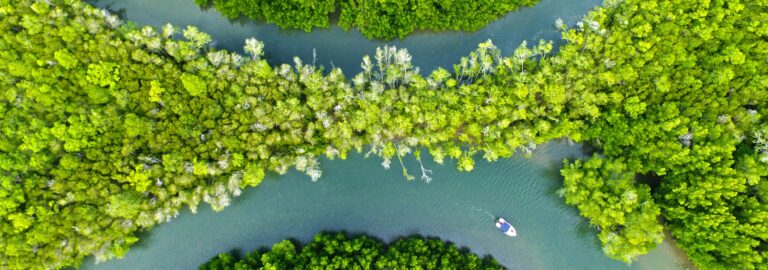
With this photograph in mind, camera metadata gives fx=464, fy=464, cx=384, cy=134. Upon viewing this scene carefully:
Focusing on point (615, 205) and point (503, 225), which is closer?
point (615, 205)

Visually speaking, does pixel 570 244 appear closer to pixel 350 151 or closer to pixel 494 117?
pixel 494 117

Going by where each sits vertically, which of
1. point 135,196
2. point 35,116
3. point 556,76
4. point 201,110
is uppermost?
point 556,76

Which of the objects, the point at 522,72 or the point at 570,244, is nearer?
the point at 522,72

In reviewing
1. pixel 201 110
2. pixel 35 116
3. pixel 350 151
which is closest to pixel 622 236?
pixel 350 151

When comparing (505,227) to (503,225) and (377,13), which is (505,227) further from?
(377,13)

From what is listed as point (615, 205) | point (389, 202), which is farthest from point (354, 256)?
point (615, 205)
